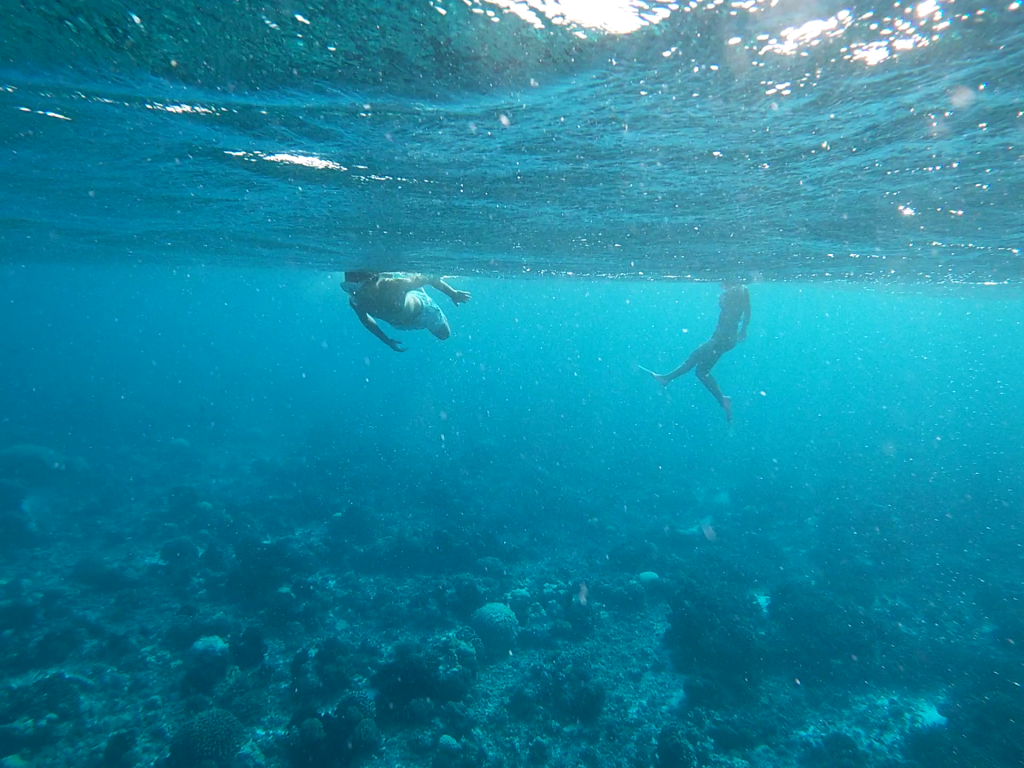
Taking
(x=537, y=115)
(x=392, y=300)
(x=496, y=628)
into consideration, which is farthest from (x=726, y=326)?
(x=537, y=115)

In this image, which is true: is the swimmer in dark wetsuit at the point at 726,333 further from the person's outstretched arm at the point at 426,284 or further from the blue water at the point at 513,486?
the person's outstretched arm at the point at 426,284

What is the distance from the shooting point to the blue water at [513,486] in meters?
4.30

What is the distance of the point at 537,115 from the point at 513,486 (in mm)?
18291

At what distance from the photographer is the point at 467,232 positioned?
12789 mm

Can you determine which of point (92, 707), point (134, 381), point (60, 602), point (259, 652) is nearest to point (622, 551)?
point (259, 652)

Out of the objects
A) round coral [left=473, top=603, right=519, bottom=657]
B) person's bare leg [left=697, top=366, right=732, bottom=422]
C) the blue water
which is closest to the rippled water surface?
the blue water

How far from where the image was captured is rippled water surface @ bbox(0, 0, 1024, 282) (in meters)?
3.78

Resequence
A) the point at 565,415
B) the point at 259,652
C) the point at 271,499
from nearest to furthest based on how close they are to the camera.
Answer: the point at 259,652, the point at 271,499, the point at 565,415

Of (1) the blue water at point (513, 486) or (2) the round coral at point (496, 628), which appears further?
(2) the round coral at point (496, 628)

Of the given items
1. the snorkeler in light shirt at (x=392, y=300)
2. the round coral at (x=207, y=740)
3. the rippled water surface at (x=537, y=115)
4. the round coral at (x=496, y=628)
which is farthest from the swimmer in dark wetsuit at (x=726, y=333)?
the round coral at (x=207, y=740)

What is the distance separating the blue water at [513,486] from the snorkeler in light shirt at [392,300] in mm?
1726

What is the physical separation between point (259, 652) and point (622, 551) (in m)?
10.3

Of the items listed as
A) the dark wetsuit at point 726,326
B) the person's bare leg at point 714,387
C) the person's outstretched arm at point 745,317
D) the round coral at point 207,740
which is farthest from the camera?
the person's bare leg at point 714,387

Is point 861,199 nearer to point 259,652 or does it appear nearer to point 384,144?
point 384,144
